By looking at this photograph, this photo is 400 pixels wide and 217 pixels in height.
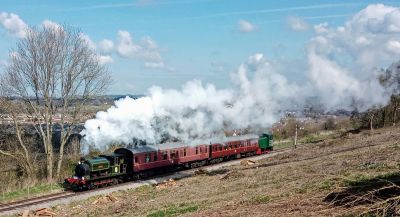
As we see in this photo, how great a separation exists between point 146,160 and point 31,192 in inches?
343

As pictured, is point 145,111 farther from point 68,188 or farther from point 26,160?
point 26,160

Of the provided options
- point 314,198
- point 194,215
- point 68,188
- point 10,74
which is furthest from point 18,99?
point 314,198

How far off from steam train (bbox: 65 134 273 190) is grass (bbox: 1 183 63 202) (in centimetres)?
112

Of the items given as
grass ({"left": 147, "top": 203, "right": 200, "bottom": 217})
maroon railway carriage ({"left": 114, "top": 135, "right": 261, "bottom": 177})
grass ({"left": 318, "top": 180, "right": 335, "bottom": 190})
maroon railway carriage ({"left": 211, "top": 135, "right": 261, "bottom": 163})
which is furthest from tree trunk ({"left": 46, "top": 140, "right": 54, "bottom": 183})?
grass ({"left": 318, "top": 180, "right": 335, "bottom": 190})

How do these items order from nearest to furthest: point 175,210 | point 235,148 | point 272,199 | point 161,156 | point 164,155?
point 272,199
point 175,210
point 161,156
point 164,155
point 235,148

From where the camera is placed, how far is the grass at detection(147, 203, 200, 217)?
50.2 ft

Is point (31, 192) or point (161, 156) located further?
point (161, 156)

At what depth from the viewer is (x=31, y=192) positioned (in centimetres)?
A: 3097

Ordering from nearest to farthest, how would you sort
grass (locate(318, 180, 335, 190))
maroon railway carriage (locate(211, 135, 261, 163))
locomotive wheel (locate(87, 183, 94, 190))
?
grass (locate(318, 180, 335, 190)) → locomotive wheel (locate(87, 183, 94, 190)) → maroon railway carriage (locate(211, 135, 261, 163))

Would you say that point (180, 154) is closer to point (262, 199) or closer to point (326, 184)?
point (262, 199)

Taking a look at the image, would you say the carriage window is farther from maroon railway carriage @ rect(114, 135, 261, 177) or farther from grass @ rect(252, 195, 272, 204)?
grass @ rect(252, 195, 272, 204)

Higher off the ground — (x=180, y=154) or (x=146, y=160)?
(x=180, y=154)

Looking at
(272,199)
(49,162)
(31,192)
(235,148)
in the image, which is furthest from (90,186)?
(272,199)

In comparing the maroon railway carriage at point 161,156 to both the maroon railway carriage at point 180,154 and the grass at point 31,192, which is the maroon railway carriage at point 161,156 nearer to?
the maroon railway carriage at point 180,154
